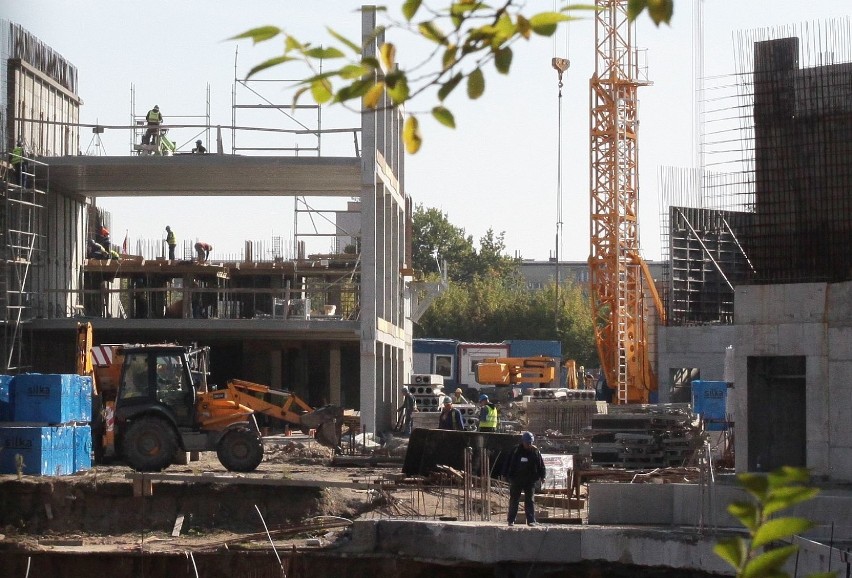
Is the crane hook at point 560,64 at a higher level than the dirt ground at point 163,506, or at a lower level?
higher

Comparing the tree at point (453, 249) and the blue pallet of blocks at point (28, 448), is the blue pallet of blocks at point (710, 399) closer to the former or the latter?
the blue pallet of blocks at point (28, 448)

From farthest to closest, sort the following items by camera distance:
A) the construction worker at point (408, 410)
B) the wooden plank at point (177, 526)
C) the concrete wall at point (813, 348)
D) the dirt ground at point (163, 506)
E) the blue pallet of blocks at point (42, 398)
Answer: the construction worker at point (408, 410) < the blue pallet of blocks at point (42, 398) < the dirt ground at point (163, 506) < the wooden plank at point (177, 526) < the concrete wall at point (813, 348)

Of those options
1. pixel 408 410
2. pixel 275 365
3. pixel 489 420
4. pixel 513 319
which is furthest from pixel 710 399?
pixel 513 319

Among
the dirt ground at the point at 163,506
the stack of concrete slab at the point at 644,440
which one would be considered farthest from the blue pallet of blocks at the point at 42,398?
the stack of concrete slab at the point at 644,440

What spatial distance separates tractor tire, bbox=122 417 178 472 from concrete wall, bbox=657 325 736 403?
24.5 meters

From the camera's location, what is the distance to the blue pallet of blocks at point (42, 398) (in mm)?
22375

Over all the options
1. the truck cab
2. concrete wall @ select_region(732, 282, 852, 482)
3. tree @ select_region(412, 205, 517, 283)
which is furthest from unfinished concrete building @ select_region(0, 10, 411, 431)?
tree @ select_region(412, 205, 517, 283)

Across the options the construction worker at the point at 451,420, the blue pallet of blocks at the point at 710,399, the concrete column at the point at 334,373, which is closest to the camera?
the construction worker at the point at 451,420

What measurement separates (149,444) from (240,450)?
166cm

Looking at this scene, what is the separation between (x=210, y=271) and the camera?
36.0 m

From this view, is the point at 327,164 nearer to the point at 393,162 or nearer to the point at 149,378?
the point at 393,162

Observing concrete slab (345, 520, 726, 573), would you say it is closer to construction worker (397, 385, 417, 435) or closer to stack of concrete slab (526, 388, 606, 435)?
construction worker (397, 385, 417, 435)

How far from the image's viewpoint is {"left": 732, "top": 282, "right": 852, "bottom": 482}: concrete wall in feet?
53.8

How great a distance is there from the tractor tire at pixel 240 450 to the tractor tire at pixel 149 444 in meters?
0.94
